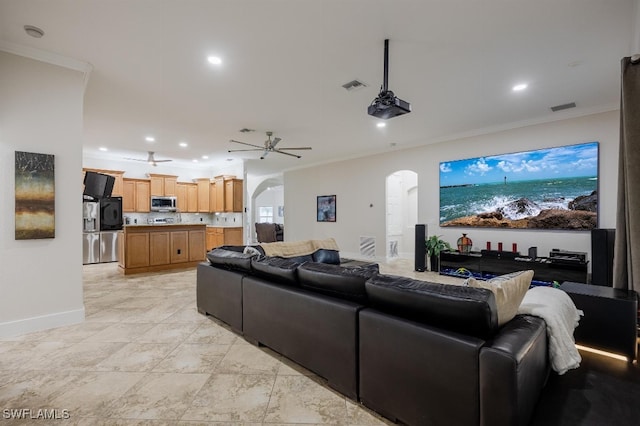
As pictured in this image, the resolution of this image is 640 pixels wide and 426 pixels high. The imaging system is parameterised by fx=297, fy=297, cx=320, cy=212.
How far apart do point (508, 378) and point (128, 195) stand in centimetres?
936

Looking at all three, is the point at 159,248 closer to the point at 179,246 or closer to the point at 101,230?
the point at 179,246

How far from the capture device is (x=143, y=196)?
333 inches

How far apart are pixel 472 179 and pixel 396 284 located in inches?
190

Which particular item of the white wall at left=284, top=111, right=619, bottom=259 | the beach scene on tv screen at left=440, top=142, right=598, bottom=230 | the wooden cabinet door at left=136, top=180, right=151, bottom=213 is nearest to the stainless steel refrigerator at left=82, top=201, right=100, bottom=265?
the wooden cabinet door at left=136, top=180, right=151, bottom=213

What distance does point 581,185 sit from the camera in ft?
15.1

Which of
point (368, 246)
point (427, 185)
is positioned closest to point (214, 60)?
point (427, 185)

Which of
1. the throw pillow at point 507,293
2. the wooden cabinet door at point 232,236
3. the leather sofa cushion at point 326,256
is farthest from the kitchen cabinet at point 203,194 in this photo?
the throw pillow at point 507,293

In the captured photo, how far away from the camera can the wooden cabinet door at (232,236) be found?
346 inches

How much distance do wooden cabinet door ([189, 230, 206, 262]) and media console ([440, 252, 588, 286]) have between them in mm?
5309

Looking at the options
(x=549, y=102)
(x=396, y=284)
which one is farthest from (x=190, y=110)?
(x=549, y=102)

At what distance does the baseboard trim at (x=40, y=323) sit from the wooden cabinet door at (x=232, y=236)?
5434 millimetres

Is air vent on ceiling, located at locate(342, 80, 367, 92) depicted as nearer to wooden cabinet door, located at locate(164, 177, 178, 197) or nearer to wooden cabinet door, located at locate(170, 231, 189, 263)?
wooden cabinet door, located at locate(170, 231, 189, 263)

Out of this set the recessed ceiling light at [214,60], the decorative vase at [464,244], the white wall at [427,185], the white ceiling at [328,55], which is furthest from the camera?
the decorative vase at [464,244]

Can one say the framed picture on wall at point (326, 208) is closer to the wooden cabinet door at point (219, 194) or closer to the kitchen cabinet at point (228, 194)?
the kitchen cabinet at point (228, 194)
